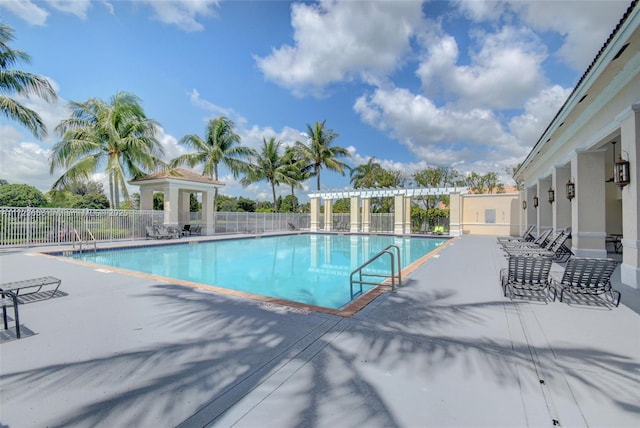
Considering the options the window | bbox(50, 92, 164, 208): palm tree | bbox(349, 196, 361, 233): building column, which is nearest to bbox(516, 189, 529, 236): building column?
the window

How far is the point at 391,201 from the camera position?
107 feet

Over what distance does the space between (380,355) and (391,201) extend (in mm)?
30166

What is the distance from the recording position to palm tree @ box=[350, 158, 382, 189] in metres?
34.2

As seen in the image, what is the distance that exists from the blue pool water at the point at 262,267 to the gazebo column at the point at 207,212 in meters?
5.21

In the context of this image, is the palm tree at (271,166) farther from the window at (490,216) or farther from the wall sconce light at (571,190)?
the wall sconce light at (571,190)

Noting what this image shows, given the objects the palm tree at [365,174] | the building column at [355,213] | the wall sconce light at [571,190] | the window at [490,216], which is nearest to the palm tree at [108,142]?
the building column at [355,213]

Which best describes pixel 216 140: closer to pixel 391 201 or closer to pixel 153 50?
pixel 153 50

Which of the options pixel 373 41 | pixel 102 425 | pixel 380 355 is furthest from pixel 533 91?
pixel 102 425

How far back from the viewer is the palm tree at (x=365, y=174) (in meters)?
34.2

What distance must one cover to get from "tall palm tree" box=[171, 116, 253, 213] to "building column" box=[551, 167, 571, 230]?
23.2 m

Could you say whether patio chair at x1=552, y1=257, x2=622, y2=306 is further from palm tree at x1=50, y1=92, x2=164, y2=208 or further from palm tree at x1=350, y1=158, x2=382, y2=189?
palm tree at x1=350, y1=158, x2=382, y2=189

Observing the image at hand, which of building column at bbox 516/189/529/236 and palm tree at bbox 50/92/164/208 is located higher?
palm tree at bbox 50/92/164/208

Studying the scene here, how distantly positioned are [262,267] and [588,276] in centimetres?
971

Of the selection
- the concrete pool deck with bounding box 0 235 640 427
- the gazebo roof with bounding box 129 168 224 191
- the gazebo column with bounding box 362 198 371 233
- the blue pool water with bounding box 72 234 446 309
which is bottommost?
the blue pool water with bounding box 72 234 446 309
